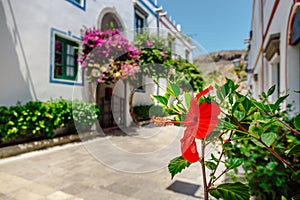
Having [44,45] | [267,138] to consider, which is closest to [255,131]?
[267,138]

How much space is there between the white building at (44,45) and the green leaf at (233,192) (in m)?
2.88

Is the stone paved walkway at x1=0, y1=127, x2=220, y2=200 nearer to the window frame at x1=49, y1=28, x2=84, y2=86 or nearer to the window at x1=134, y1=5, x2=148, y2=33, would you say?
the window at x1=134, y1=5, x2=148, y2=33

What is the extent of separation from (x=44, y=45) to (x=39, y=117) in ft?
5.15

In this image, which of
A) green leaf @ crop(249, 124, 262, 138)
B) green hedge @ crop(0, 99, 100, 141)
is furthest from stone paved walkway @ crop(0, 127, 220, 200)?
green leaf @ crop(249, 124, 262, 138)

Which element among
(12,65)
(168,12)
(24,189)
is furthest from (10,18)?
(168,12)

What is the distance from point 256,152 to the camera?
173 cm

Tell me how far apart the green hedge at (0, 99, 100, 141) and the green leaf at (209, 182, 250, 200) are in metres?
2.94

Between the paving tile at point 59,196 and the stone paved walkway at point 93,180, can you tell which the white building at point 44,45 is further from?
the paving tile at point 59,196

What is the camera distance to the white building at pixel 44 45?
3812mm

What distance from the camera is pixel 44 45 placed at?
14.6 ft

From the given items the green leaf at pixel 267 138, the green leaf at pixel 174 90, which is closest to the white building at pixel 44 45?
the green leaf at pixel 174 90

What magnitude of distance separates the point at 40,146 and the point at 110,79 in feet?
6.65

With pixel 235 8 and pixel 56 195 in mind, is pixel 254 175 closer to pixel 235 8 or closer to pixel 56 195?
pixel 235 8

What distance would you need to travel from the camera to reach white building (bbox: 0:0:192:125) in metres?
3.81
